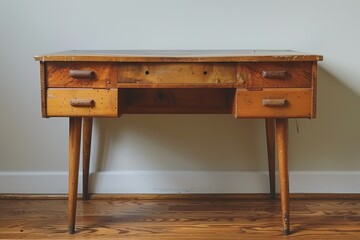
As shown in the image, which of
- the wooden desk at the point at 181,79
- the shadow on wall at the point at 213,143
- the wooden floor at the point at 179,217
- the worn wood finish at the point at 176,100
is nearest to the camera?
the wooden desk at the point at 181,79

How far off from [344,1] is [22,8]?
1401 mm

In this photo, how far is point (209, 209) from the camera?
182 centimetres

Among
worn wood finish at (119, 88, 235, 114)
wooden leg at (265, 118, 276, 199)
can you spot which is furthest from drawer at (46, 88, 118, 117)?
wooden leg at (265, 118, 276, 199)

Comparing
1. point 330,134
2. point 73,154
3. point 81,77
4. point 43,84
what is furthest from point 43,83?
point 330,134

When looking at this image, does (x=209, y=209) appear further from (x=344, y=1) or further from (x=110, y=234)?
(x=344, y=1)

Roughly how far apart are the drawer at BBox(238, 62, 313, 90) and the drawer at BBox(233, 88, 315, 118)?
0.03 meters

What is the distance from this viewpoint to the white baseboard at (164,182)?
1977 mm

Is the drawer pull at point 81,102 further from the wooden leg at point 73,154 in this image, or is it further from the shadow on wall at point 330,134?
the shadow on wall at point 330,134

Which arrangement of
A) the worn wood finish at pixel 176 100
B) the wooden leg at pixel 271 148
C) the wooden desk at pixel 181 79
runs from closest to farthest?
1. the wooden desk at pixel 181 79
2. the worn wood finish at pixel 176 100
3. the wooden leg at pixel 271 148

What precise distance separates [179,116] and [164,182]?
0.31m

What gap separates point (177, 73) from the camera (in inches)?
56.4

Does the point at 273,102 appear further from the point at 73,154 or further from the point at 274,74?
the point at 73,154

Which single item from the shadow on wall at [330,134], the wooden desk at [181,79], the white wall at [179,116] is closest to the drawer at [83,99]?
the wooden desk at [181,79]

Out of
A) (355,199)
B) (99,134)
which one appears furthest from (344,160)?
(99,134)
